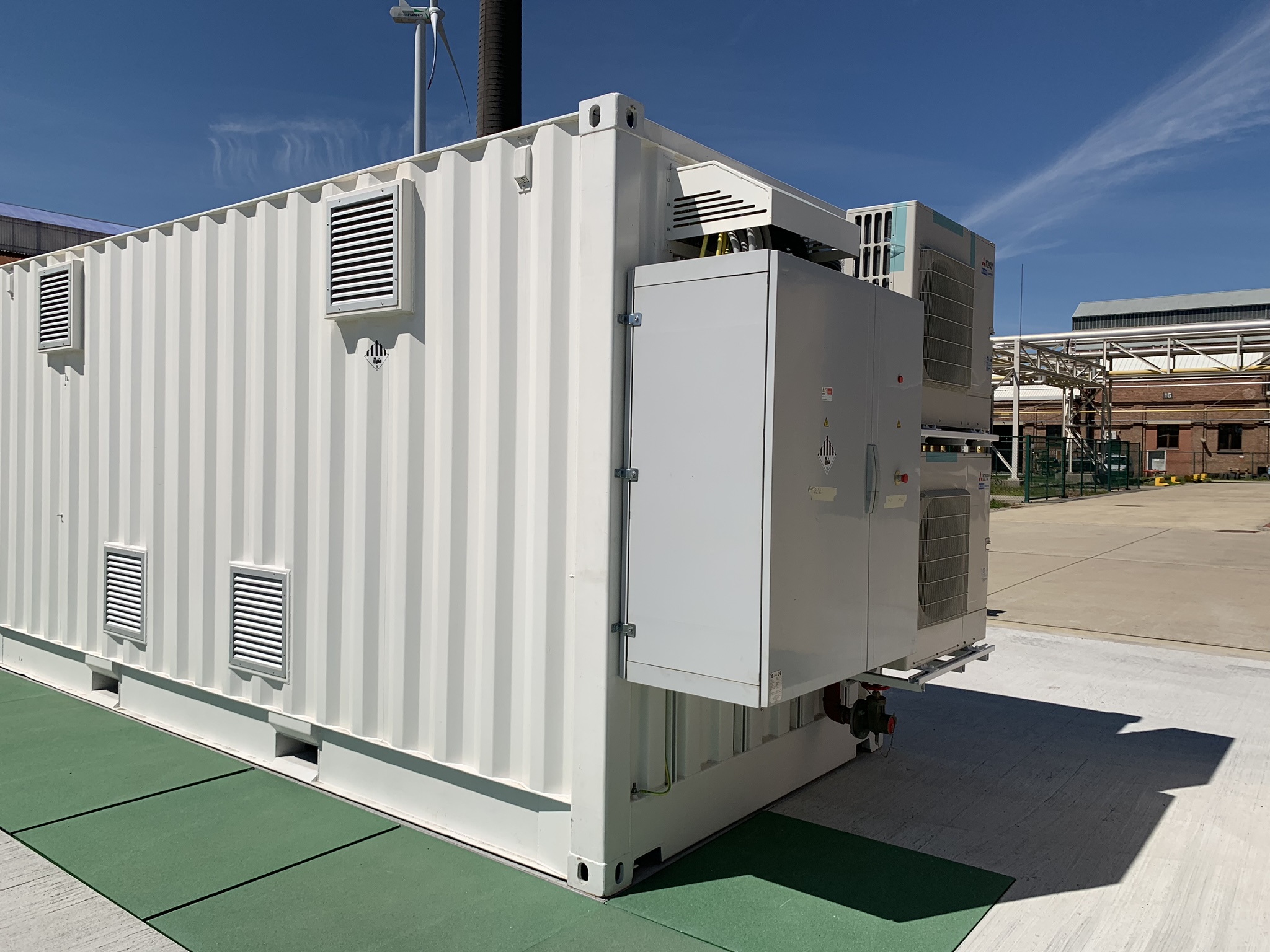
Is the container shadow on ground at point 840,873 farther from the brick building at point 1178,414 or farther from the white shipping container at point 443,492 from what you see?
the brick building at point 1178,414

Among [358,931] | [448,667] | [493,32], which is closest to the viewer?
[358,931]

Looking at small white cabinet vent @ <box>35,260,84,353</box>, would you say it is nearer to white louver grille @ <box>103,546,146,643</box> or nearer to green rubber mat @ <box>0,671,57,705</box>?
white louver grille @ <box>103,546,146,643</box>

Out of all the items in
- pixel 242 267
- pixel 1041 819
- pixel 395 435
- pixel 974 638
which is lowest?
pixel 1041 819

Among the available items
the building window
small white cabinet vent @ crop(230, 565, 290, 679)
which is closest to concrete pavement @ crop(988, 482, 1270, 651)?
small white cabinet vent @ crop(230, 565, 290, 679)

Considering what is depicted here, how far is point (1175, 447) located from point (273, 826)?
52.3m

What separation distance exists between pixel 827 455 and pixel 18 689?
6.36 metres

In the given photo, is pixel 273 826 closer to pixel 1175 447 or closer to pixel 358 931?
pixel 358 931

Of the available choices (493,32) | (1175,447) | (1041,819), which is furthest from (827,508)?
(1175,447)

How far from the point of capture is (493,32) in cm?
696

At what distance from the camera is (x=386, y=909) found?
346cm

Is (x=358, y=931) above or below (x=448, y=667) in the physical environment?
below

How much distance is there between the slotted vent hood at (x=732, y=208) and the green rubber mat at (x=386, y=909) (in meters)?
2.68

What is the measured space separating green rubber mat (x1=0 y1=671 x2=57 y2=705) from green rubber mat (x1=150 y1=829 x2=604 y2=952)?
156 inches

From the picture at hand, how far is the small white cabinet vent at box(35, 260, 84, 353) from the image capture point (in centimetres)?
640
